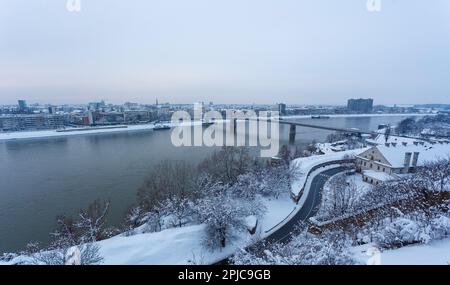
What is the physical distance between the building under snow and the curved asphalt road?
1096 millimetres

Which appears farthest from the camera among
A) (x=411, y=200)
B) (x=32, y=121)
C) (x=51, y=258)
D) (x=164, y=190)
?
(x=32, y=121)

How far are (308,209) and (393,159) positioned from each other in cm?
438

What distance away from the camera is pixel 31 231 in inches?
204

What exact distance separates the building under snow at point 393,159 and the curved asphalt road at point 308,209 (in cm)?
110

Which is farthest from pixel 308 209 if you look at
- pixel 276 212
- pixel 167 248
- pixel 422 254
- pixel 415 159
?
pixel 415 159

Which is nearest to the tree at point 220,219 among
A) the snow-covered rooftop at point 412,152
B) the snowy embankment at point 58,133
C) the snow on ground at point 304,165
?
the snow on ground at point 304,165

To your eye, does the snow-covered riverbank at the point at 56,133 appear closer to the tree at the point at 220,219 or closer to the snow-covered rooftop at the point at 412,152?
the tree at the point at 220,219

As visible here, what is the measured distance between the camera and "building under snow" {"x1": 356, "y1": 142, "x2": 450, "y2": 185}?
7.80 m

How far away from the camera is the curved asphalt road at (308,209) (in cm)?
462

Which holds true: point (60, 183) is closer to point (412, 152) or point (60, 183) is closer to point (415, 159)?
point (415, 159)

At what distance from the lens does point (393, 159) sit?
806 cm

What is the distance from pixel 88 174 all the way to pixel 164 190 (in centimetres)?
428
